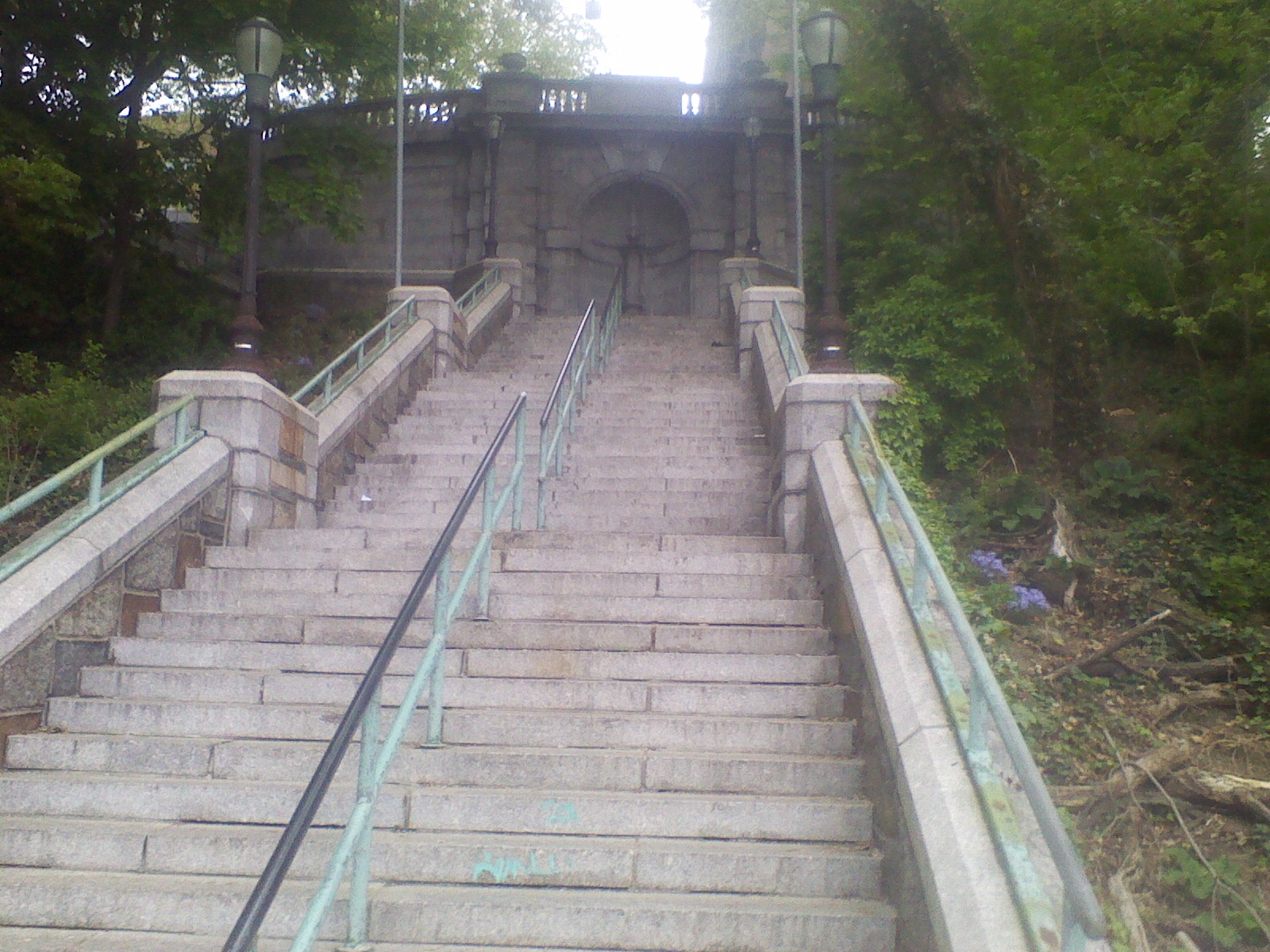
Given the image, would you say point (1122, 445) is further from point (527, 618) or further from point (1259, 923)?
point (527, 618)

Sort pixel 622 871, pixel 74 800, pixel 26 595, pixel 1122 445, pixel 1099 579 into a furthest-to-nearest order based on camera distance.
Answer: pixel 1122 445 → pixel 1099 579 → pixel 26 595 → pixel 74 800 → pixel 622 871

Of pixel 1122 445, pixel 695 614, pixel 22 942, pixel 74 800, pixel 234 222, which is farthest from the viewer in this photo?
pixel 234 222

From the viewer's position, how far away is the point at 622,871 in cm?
425

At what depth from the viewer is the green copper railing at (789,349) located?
924cm

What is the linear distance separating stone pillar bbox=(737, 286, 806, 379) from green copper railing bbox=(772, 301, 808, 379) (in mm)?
1550

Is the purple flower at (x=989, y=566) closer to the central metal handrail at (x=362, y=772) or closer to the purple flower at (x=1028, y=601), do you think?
the purple flower at (x=1028, y=601)

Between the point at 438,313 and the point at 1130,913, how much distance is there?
30.7 feet

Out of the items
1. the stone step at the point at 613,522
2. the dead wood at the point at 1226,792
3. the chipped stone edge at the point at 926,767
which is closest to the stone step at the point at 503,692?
the chipped stone edge at the point at 926,767

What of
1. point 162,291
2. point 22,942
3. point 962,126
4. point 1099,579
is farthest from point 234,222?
point 22,942

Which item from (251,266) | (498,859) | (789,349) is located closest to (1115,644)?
(789,349)

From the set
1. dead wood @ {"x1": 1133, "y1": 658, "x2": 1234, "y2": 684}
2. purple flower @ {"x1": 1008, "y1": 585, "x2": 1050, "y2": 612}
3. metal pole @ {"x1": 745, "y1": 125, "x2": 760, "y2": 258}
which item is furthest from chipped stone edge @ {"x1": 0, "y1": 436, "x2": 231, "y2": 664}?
metal pole @ {"x1": 745, "y1": 125, "x2": 760, "y2": 258}

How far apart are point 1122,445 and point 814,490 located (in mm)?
5342

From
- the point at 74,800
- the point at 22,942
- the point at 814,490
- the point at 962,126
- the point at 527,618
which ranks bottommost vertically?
the point at 22,942

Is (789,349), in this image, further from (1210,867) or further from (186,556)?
(1210,867)
